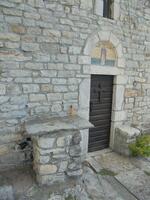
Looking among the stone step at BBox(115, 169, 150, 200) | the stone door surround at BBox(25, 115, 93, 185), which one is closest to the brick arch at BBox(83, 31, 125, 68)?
the stone door surround at BBox(25, 115, 93, 185)

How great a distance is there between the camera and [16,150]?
2920 mm

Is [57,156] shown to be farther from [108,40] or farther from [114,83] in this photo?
[108,40]

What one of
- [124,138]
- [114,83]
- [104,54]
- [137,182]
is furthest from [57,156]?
[104,54]

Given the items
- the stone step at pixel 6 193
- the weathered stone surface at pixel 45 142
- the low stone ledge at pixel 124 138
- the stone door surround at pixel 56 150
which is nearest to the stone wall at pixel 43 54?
the stone door surround at pixel 56 150

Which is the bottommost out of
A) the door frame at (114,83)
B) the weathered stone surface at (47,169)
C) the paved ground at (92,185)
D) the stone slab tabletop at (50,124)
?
the paved ground at (92,185)

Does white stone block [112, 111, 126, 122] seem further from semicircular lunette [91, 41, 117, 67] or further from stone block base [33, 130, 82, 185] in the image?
stone block base [33, 130, 82, 185]

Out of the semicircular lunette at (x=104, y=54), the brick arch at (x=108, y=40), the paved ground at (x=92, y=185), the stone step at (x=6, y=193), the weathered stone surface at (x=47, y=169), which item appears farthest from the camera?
the semicircular lunette at (x=104, y=54)

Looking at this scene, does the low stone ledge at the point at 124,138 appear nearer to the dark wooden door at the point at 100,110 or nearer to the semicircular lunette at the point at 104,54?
the dark wooden door at the point at 100,110

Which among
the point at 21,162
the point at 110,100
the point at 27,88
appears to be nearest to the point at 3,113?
the point at 27,88

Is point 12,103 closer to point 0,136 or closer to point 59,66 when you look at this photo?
point 0,136

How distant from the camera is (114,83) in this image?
3.94 meters

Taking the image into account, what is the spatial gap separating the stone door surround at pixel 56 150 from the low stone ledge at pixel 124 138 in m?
1.38

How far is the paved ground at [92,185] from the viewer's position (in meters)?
2.38

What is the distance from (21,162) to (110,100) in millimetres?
2336
